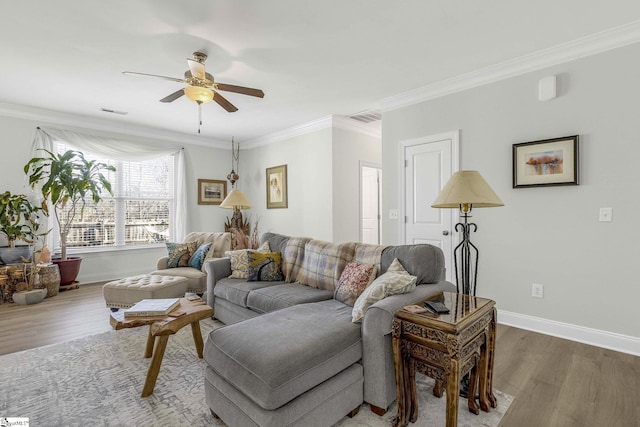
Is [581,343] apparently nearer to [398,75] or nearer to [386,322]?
[386,322]

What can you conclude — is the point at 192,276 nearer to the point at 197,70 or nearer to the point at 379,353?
the point at 197,70

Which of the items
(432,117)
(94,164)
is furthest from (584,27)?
(94,164)

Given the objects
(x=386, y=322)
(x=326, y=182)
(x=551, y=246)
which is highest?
(x=326, y=182)

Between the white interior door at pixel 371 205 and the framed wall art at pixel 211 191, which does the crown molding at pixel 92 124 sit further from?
the white interior door at pixel 371 205

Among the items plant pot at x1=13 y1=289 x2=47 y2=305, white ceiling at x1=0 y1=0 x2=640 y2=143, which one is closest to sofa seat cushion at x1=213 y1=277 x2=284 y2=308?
white ceiling at x1=0 y1=0 x2=640 y2=143

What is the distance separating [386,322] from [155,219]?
214 inches

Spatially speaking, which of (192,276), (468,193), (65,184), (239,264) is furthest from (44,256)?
(468,193)

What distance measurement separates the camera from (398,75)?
3.45 meters

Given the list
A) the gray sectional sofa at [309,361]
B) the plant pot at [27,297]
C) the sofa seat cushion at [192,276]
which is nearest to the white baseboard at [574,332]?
the gray sectional sofa at [309,361]

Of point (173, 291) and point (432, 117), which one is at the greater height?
point (432, 117)

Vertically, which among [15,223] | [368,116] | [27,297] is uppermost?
[368,116]

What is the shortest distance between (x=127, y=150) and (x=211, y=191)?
66.6 inches

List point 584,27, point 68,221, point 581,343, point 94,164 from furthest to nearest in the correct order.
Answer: point 94,164 < point 68,221 < point 581,343 < point 584,27

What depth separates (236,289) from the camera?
2.92 metres
